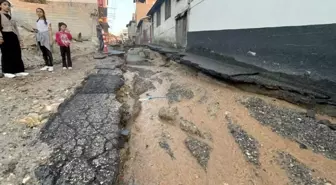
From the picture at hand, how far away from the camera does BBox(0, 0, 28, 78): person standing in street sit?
3.56 m

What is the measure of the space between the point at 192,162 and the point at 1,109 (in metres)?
2.49

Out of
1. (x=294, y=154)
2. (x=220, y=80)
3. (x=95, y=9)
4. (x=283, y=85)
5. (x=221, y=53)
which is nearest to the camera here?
(x=294, y=154)

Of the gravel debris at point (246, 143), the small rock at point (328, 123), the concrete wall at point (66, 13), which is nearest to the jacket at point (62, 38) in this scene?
the gravel debris at point (246, 143)

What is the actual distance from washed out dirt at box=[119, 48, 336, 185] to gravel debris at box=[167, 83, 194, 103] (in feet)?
0.64

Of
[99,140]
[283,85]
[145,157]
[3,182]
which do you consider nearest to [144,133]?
[145,157]

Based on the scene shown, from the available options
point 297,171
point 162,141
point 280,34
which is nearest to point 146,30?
point 280,34

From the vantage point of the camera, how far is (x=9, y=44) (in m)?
3.77

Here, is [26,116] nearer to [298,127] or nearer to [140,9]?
→ [298,127]

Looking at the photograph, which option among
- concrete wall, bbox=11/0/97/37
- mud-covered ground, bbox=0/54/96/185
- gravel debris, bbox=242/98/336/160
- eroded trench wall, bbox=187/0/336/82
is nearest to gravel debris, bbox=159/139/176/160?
mud-covered ground, bbox=0/54/96/185

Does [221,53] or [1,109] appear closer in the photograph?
[1,109]

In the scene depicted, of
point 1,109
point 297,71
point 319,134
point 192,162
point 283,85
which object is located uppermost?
point 297,71

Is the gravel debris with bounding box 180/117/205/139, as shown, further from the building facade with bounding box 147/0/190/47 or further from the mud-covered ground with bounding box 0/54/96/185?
the building facade with bounding box 147/0/190/47

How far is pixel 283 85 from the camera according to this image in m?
3.18

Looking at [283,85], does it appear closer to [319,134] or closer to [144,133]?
[319,134]
